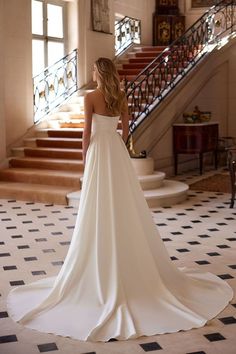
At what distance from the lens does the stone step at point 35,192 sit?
8.87 metres

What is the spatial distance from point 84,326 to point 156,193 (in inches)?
193

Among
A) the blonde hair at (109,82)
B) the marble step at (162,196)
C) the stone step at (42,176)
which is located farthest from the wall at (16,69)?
the blonde hair at (109,82)

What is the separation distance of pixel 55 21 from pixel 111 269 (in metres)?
9.31

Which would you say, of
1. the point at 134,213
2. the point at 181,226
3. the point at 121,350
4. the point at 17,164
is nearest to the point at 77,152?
the point at 17,164

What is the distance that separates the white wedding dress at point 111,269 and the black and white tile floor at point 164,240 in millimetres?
168

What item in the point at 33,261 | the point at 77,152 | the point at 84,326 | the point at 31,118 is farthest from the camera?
the point at 31,118

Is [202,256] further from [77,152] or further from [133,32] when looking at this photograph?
[133,32]

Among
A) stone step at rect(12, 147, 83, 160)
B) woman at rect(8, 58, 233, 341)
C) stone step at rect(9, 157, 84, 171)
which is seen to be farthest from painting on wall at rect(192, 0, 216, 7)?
woman at rect(8, 58, 233, 341)

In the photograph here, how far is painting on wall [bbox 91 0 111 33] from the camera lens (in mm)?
13180

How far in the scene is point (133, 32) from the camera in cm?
1559

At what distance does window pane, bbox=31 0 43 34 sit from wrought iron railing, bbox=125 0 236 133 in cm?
221

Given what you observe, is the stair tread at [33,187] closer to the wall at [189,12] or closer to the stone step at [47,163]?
the stone step at [47,163]

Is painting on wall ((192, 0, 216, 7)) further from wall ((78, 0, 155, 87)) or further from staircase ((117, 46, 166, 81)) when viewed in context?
staircase ((117, 46, 166, 81))

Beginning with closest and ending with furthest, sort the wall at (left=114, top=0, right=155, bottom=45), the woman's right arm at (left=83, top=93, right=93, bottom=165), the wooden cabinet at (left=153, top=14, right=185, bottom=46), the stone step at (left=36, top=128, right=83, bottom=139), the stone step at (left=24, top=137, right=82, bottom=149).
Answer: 1. the woman's right arm at (left=83, top=93, right=93, bottom=165)
2. the stone step at (left=24, top=137, right=82, bottom=149)
3. the stone step at (left=36, top=128, right=83, bottom=139)
4. the wall at (left=114, top=0, right=155, bottom=45)
5. the wooden cabinet at (left=153, top=14, right=185, bottom=46)
